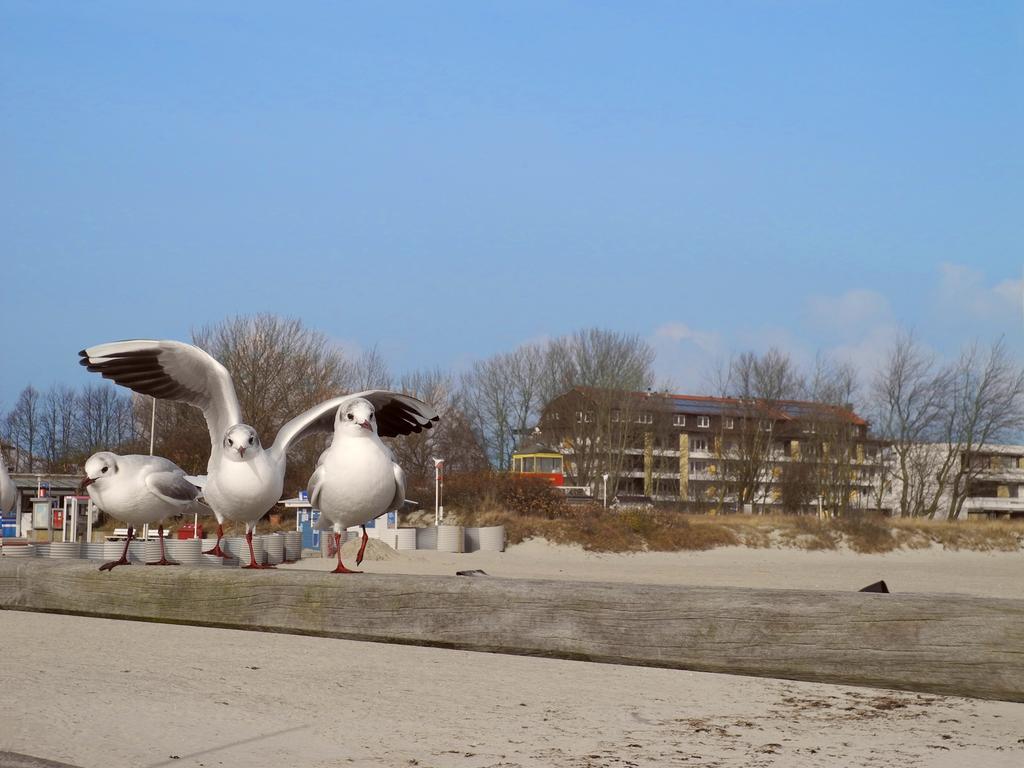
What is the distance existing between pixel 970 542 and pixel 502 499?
17614 millimetres

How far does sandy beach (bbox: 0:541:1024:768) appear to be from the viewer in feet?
17.0

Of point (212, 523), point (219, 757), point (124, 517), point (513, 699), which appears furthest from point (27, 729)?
point (212, 523)

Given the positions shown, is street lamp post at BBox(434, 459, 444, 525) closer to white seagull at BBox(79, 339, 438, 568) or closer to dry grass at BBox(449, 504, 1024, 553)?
dry grass at BBox(449, 504, 1024, 553)

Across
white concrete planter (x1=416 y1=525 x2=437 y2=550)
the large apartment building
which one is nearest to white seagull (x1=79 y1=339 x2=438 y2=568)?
white concrete planter (x1=416 y1=525 x2=437 y2=550)

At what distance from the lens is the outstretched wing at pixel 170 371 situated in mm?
10500

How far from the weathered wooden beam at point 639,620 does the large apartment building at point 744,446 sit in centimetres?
5785

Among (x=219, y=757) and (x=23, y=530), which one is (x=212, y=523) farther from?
(x=219, y=757)

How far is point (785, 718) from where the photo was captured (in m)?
6.06

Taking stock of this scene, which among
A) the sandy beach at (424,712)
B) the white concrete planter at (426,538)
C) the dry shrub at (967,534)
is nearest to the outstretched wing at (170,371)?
the sandy beach at (424,712)

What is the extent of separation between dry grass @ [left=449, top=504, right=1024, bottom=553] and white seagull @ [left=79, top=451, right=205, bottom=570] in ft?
86.1

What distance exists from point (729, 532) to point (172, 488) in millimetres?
32283

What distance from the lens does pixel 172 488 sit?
1075cm

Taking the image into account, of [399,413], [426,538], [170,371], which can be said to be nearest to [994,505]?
[426,538]

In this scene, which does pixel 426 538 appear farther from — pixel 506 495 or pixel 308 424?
pixel 308 424
